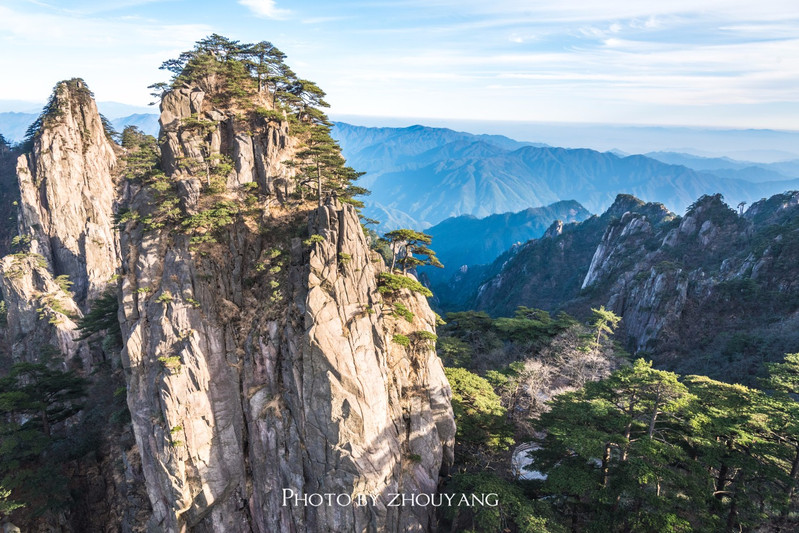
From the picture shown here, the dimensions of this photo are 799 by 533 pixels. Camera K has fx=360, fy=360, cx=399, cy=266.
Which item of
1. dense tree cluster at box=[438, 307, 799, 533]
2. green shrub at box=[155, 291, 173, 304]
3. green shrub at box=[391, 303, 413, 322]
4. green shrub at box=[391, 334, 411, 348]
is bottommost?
dense tree cluster at box=[438, 307, 799, 533]

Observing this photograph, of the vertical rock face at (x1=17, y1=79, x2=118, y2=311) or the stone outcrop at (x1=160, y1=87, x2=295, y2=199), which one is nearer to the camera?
the stone outcrop at (x1=160, y1=87, x2=295, y2=199)

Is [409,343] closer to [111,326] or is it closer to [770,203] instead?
[111,326]

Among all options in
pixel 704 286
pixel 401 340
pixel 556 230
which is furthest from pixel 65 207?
pixel 556 230

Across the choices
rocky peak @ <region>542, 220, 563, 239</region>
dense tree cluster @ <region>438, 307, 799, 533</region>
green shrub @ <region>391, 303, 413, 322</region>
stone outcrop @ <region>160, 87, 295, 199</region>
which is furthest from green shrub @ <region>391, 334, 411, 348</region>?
rocky peak @ <region>542, 220, 563, 239</region>

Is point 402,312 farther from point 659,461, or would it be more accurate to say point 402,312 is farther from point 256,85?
point 256,85

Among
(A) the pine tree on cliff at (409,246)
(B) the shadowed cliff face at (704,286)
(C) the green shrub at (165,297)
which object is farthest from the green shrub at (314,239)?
(B) the shadowed cliff face at (704,286)

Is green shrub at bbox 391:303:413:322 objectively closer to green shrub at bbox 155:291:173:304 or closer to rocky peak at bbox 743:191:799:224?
green shrub at bbox 155:291:173:304

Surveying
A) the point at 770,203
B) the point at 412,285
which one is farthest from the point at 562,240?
the point at 412,285
